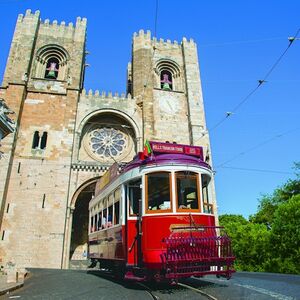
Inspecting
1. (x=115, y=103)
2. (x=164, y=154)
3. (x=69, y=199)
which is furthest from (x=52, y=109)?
(x=164, y=154)

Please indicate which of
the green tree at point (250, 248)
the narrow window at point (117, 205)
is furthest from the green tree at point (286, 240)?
the narrow window at point (117, 205)

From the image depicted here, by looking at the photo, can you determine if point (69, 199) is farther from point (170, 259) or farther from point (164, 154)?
point (170, 259)

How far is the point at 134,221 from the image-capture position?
669cm

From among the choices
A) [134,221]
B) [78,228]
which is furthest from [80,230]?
[134,221]

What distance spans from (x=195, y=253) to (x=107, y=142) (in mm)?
16050

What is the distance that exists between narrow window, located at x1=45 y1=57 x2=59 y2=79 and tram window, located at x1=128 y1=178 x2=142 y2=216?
17.2 m

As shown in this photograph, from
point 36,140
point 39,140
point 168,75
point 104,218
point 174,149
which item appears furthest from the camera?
point 168,75

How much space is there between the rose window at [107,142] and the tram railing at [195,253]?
1500 centimetres

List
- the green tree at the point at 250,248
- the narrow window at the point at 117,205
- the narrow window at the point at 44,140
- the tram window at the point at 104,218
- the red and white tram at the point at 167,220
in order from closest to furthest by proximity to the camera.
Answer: the red and white tram at the point at 167,220, the narrow window at the point at 117,205, the tram window at the point at 104,218, the green tree at the point at 250,248, the narrow window at the point at 44,140

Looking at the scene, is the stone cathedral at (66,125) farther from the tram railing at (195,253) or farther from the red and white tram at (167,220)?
the tram railing at (195,253)

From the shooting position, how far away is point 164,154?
23.2 feet

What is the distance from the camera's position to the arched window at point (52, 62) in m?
21.7

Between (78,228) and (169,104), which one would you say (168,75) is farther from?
(78,228)

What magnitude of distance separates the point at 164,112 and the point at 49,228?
11146 millimetres
